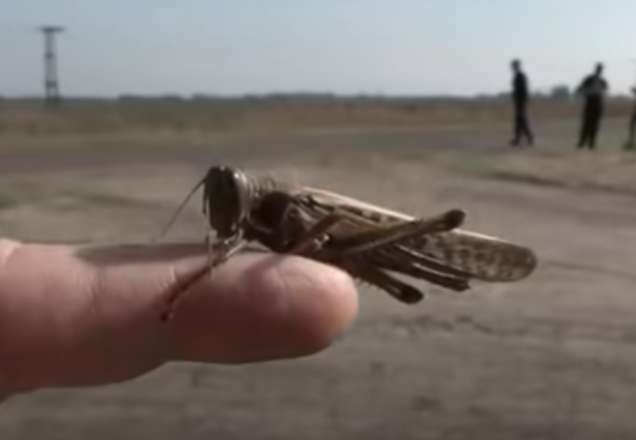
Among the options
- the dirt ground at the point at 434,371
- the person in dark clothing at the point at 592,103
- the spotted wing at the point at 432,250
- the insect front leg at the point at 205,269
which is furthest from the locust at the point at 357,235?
the person in dark clothing at the point at 592,103

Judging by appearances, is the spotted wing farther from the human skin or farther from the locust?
the human skin

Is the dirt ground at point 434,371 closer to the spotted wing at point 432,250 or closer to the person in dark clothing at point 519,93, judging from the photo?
the spotted wing at point 432,250

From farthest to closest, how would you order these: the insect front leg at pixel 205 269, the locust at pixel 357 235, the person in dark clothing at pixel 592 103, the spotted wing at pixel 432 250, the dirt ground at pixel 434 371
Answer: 1. the person in dark clothing at pixel 592 103
2. the dirt ground at pixel 434 371
3. the spotted wing at pixel 432 250
4. the locust at pixel 357 235
5. the insect front leg at pixel 205 269

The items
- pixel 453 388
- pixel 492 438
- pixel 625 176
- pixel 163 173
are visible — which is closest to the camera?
pixel 492 438

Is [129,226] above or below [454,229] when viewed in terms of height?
below

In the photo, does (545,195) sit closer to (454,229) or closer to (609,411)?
(609,411)

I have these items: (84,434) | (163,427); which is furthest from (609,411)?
(84,434)

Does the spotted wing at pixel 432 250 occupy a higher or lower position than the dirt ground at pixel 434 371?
higher

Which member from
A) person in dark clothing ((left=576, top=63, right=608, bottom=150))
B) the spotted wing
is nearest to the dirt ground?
the spotted wing
